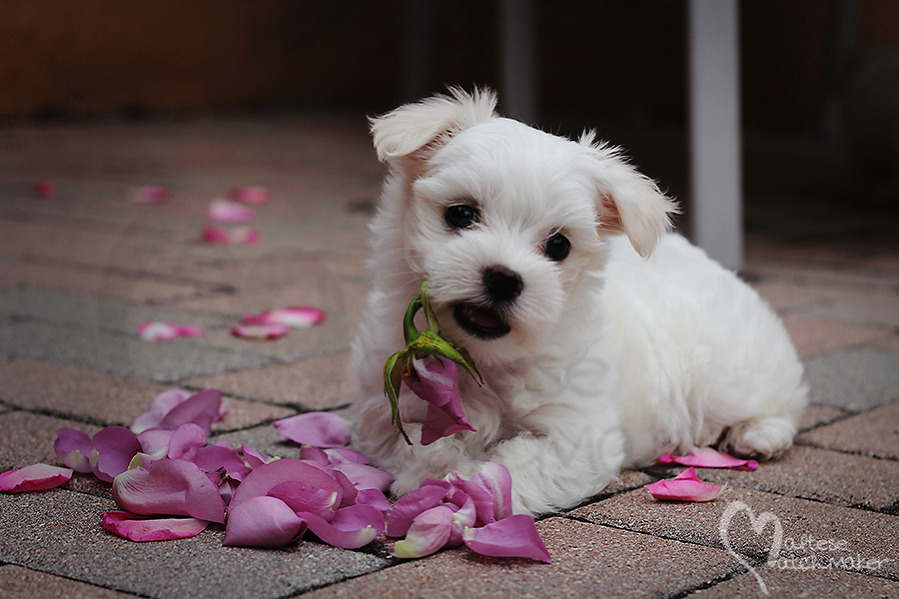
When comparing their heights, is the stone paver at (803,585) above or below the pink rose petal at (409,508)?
below

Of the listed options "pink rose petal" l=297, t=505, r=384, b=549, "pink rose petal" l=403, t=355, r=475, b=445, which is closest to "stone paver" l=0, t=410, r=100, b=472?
"pink rose petal" l=297, t=505, r=384, b=549

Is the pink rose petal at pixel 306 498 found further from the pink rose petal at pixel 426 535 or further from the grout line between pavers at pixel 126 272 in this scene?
the grout line between pavers at pixel 126 272

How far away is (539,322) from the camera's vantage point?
62.5 inches

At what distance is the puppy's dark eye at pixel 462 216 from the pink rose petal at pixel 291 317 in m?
1.49

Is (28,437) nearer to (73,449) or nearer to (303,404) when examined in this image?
(73,449)

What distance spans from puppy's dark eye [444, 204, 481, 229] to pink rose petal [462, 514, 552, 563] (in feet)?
1.60

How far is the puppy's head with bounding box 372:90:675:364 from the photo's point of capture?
1.56 m

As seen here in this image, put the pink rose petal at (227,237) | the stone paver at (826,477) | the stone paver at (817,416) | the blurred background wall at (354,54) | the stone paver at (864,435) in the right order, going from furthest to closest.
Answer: the blurred background wall at (354,54) < the pink rose petal at (227,237) < the stone paver at (817,416) < the stone paver at (864,435) < the stone paver at (826,477)

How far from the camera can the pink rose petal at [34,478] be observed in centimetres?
168

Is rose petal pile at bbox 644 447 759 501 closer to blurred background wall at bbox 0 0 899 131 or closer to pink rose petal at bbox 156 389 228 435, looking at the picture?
pink rose petal at bbox 156 389 228 435

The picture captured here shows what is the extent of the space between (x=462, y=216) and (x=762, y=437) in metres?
0.83

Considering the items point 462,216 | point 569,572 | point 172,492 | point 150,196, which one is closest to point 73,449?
point 172,492

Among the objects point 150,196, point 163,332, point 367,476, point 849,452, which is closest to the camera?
point 367,476

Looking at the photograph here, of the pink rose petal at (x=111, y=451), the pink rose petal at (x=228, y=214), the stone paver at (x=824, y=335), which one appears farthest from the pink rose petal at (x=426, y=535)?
the pink rose petal at (x=228, y=214)
